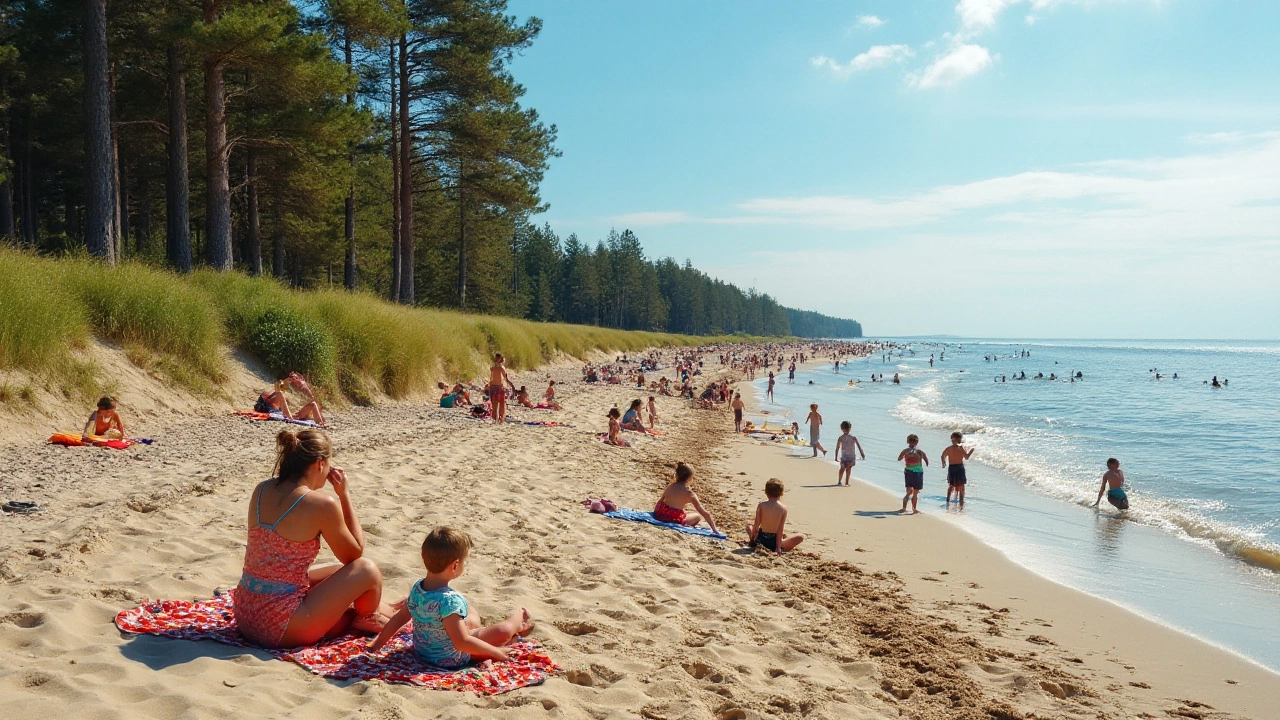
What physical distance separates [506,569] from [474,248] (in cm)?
4744

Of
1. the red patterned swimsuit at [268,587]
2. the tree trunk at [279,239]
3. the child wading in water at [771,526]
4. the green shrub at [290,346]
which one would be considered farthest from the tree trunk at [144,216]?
the red patterned swimsuit at [268,587]

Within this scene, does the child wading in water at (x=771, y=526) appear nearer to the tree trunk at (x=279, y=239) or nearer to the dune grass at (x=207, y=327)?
the dune grass at (x=207, y=327)

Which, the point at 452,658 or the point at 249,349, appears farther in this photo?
the point at 249,349

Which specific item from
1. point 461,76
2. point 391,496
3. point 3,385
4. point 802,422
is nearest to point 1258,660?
point 391,496

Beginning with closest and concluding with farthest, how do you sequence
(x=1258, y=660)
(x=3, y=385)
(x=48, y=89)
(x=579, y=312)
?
1. (x=1258, y=660)
2. (x=3, y=385)
3. (x=48, y=89)
4. (x=579, y=312)

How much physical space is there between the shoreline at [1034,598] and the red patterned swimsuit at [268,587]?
5.07 metres

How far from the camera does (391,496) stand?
7457 mm

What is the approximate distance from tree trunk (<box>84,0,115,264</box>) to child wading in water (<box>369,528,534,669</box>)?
13026 millimetres

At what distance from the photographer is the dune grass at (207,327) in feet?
30.1

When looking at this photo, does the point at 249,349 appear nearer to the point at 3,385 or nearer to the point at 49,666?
the point at 3,385

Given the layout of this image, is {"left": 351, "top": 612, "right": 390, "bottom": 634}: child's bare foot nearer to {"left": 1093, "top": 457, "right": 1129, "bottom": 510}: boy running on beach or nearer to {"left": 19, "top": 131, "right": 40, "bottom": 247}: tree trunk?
{"left": 1093, "top": 457, "right": 1129, "bottom": 510}: boy running on beach

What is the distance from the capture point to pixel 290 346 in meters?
13.4

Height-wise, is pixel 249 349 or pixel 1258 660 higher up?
pixel 249 349

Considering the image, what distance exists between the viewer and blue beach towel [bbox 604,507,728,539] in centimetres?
790
